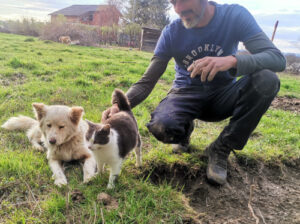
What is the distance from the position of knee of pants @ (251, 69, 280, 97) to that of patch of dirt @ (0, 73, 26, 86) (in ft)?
17.2

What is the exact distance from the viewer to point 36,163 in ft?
8.05

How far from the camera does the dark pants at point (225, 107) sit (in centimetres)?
221

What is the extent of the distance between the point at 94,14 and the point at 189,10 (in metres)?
44.1

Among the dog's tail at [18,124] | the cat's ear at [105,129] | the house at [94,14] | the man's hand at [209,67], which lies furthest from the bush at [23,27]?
the man's hand at [209,67]

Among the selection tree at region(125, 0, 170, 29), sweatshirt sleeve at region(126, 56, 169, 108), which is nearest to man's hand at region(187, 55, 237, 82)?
sweatshirt sleeve at region(126, 56, 169, 108)

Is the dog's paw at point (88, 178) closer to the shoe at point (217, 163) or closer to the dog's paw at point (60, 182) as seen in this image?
the dog's paw at point (60, 182)

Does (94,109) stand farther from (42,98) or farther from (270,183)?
(270,183)

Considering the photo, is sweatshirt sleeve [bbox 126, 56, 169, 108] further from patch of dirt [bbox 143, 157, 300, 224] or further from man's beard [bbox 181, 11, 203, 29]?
patch of dirt [bbox 143, 157, 300, 224]

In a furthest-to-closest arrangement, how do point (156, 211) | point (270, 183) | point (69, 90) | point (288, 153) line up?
point (69, 90) → point (288, 153) → point (270, 183) → point (156, 211)

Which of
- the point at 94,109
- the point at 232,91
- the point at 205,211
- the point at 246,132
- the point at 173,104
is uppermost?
the point at 232,91

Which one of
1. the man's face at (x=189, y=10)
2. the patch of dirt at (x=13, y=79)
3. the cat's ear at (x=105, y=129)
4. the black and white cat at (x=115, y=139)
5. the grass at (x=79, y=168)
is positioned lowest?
the grass at (x=79, y=168)

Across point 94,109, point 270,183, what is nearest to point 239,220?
point 270,183

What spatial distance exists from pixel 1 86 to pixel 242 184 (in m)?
5.18

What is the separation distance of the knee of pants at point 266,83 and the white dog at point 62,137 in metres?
1.84
